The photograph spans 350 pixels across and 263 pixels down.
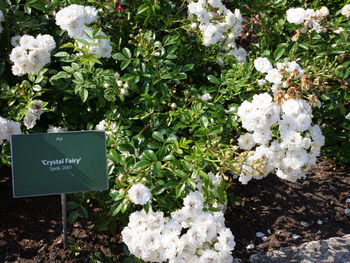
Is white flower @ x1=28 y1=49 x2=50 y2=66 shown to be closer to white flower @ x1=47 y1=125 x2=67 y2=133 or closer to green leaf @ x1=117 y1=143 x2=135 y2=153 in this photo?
white flower @ x1=47 y1=125 x2=67 y2=133

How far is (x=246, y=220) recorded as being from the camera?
2.57 metres

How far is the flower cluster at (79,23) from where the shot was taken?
2.14 metres

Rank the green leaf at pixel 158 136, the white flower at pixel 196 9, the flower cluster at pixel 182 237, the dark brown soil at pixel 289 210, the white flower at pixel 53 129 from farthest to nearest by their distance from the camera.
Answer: the white flower at pixel 196 9 → the dark brown soil at pixel 289 210 → the white flower at pixel 53 129 → the green leaf at pixel 158 136 → the flower cluster at pixel 182 237

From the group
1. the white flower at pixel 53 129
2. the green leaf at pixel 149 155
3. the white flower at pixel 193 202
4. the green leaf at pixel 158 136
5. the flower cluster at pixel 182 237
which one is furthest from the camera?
the white flower at pixel 53 129

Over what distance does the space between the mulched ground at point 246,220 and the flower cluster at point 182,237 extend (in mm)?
468

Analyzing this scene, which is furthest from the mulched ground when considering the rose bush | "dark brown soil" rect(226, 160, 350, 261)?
the rose bush

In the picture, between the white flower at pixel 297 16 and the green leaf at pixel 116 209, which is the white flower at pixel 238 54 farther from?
the green leaf at pixel 116 209

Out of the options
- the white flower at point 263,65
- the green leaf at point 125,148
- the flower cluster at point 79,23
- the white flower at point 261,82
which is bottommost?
the green leaf at point 125,148

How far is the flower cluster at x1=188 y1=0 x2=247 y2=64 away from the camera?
8.56 ft

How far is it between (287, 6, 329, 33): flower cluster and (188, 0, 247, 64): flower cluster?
0.33m

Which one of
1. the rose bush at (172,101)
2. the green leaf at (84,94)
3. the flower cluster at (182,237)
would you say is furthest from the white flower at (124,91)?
the flower cluster at (182,237)

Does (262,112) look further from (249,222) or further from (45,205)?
(45,205)

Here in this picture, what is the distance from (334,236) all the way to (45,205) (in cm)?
164

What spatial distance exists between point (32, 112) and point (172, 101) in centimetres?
77
